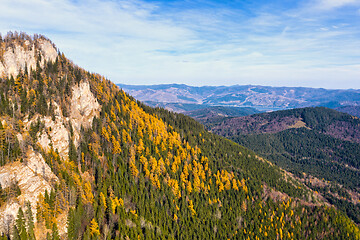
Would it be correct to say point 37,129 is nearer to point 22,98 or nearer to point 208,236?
point 22,98

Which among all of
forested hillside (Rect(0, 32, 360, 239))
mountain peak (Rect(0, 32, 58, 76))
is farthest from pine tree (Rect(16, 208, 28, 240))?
mountain peak (Rect(0, 32, 58, 76))

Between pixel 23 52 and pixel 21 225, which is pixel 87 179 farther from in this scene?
pixel 23 52

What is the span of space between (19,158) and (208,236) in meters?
137

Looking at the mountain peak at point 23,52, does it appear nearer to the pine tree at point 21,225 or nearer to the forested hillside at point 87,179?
the forested hillside at point 87,179

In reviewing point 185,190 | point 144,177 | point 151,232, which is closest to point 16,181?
point 151,232

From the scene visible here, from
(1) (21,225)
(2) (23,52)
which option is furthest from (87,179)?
(2) (23,52)

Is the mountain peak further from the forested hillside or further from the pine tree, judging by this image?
the pine tree

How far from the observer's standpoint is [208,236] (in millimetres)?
166750

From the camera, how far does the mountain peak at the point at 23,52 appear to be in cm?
14288

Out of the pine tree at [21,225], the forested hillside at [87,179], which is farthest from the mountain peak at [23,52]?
the pine tree at [21,225]

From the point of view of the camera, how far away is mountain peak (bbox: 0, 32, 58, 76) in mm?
142875

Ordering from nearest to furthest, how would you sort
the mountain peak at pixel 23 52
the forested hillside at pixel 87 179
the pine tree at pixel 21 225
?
1. the pine tree at pixel 21 225
2. the forested hillside at pixel 87 179
3. the mountain peak at pixel 23 52

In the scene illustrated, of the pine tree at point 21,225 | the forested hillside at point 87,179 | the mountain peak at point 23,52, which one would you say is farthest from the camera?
the mountain peak at point 23,52

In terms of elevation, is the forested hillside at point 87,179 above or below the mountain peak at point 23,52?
below
